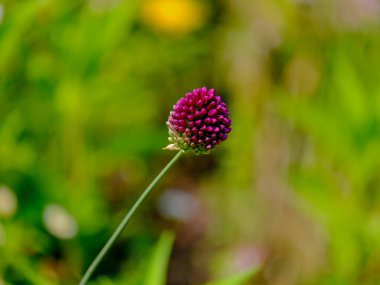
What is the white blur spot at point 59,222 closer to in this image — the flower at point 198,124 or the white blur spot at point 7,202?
the white blur spot at point 7,202

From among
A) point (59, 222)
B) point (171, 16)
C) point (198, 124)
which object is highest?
point (198, 124)

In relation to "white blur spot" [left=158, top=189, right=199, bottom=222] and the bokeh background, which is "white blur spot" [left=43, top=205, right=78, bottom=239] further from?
"white blur spot" [left=158, top=189, right=199, bottom=222]

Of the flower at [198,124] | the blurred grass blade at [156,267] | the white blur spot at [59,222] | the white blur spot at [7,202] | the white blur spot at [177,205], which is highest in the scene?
the flower at [198,124]

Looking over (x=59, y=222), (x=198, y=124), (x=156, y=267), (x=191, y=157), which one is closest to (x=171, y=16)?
(x=191, y=157)

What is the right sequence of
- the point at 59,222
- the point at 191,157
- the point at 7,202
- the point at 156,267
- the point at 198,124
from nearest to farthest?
the point at 198,124
the point at 156,267
the point at 7,202
the point at 59,222
the point at 191,157

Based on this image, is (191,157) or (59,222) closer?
(59,222)

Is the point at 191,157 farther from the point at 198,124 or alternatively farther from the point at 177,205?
the point at 198,124

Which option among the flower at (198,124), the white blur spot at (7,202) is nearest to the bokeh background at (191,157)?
the white blur spot at (7,202)

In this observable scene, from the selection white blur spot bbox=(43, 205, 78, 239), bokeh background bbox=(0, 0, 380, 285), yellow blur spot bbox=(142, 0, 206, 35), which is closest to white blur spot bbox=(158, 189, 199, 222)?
bokeh background bbox=(0, 0, 380, 285)
